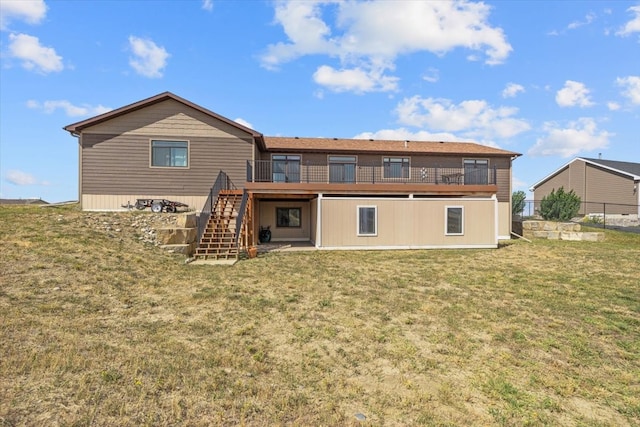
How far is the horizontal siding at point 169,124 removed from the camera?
14227mm

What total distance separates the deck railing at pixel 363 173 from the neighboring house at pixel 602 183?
1431 centimetres

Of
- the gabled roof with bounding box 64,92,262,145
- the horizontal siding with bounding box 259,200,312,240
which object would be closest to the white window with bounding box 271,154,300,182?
the horizontal siding with bounding box 259,200,312,240

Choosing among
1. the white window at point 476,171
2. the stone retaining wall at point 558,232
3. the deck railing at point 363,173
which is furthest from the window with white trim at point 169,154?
the stone retaining wall at point 558,232

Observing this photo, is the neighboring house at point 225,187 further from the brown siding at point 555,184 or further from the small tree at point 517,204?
the brown siding at point 555,184

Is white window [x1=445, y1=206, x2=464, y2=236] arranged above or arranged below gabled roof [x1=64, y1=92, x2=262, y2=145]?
below

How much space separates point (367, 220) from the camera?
46.3 feet

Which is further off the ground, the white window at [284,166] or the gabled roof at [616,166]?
the gabled roof at [616,166]

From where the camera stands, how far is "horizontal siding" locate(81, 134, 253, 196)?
14.1 metres

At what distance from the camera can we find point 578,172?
99.2 feet

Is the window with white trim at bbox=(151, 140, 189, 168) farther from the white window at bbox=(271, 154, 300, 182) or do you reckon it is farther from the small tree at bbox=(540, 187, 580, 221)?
the small tree at bbox=(540, 187, 580, 221)

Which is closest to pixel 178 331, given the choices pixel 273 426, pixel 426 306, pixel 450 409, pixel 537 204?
pixel 273 426

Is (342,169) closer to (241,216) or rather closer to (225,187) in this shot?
(225,187)

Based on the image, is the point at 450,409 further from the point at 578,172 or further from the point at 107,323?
the point at 578,172

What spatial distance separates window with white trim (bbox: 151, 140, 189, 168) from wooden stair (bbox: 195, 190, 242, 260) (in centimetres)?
246
